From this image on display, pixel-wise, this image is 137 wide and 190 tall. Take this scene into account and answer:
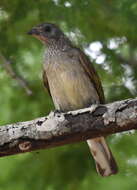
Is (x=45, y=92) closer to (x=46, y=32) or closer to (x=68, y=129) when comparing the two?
(x=46, y=32)

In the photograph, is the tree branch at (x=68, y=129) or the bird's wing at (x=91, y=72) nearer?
the tree branch at (x=68, y=129)

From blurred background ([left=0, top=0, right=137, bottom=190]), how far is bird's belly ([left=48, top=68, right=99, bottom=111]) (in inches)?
4.5

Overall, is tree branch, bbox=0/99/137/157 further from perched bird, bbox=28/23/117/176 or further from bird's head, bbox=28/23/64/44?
bird's head, bbox=28/23/64/44

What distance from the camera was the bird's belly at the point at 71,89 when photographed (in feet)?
16.3

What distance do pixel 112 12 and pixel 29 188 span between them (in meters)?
1.59

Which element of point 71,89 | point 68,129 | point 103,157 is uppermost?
point 68,129

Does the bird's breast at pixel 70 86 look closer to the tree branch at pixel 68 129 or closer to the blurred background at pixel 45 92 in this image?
the blurred background at pixel 45 92

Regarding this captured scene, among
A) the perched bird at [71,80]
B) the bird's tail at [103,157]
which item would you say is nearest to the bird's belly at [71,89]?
the perched bird at [71,80]

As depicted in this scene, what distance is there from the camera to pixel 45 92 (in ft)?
16.5

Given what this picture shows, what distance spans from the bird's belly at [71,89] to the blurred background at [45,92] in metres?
0.12

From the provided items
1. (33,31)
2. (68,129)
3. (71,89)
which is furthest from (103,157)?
(68,129)

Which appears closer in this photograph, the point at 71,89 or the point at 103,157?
the point at 103,157

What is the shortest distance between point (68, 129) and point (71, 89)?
166 cm

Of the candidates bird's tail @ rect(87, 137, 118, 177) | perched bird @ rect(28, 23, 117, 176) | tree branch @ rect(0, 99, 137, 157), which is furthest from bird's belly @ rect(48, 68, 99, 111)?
tree branch @ rect(0, 99, 137, 157)
